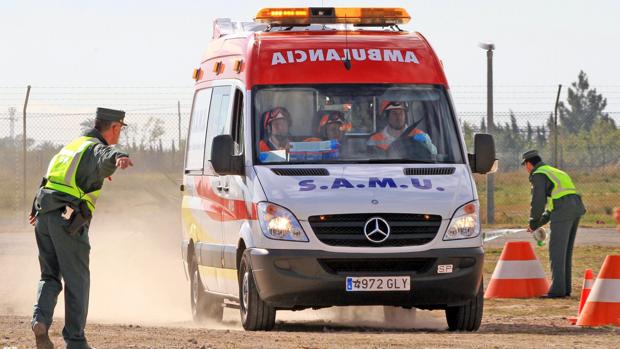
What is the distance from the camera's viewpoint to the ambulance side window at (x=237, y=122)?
12945 mm

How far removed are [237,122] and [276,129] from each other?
20.0 inches

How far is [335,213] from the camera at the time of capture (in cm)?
1190

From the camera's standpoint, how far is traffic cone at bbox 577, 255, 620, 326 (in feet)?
44.1

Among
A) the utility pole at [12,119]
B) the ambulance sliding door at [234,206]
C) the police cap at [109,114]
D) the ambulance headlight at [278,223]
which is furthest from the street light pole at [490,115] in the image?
the police cap at [109,114]

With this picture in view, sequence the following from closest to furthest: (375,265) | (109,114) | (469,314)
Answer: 1. (109,114)
2. (375,265)
3. (469,314)

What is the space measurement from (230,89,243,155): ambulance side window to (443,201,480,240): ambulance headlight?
6.36 ft

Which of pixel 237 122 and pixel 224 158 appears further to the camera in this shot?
pixel 237 122

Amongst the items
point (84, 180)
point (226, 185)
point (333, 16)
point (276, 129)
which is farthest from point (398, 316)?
point (84, 180)

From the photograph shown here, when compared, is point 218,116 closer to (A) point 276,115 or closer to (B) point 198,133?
(B) point 198,133

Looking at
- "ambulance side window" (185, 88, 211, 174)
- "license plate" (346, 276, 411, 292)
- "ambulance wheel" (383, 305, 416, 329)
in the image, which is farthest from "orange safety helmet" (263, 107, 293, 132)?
"ambulance wheel" (383, 305, 416, 329)

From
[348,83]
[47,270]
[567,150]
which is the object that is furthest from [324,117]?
[567,150]

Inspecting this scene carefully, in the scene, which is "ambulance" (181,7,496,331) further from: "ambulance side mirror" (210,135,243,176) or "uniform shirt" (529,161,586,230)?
"uniform shirt" (529,161,586,230)

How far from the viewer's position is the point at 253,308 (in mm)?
12383

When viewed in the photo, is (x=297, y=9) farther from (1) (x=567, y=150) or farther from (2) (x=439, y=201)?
(1) (x=567, y=150)
